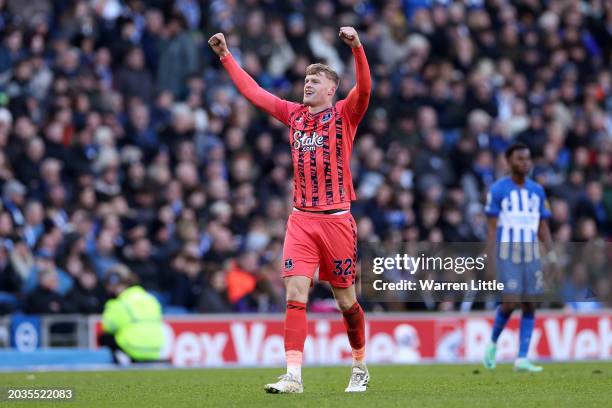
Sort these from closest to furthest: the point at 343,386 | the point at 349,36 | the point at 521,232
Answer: the point at 349,36, the point at 343,386, the point at 521,232

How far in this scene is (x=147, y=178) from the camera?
67.1ft

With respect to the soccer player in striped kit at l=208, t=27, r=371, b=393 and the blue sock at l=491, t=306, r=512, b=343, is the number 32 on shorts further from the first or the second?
the blue sock at l=491, t=306, r=512, b=343

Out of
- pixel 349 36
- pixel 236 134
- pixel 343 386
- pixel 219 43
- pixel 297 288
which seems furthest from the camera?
pixel 236 134

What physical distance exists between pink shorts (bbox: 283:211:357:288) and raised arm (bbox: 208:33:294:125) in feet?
3.10

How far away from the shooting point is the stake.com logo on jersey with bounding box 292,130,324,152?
10.7 m

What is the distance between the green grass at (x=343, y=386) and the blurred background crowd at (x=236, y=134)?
10.6 feet

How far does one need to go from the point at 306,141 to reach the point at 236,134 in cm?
1105

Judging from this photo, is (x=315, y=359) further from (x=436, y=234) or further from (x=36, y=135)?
(x=36, y=135)

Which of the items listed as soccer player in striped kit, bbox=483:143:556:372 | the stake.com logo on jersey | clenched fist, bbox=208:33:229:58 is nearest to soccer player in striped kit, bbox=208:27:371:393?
the stake.com logo on jersey

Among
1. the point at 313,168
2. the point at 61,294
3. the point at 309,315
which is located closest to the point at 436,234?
the point at 309,315

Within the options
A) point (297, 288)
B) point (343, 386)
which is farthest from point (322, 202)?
point (343, 386)

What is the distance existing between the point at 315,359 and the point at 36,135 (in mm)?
5464

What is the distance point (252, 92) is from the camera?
11211 mm

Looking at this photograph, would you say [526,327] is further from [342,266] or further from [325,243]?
[325,243]
